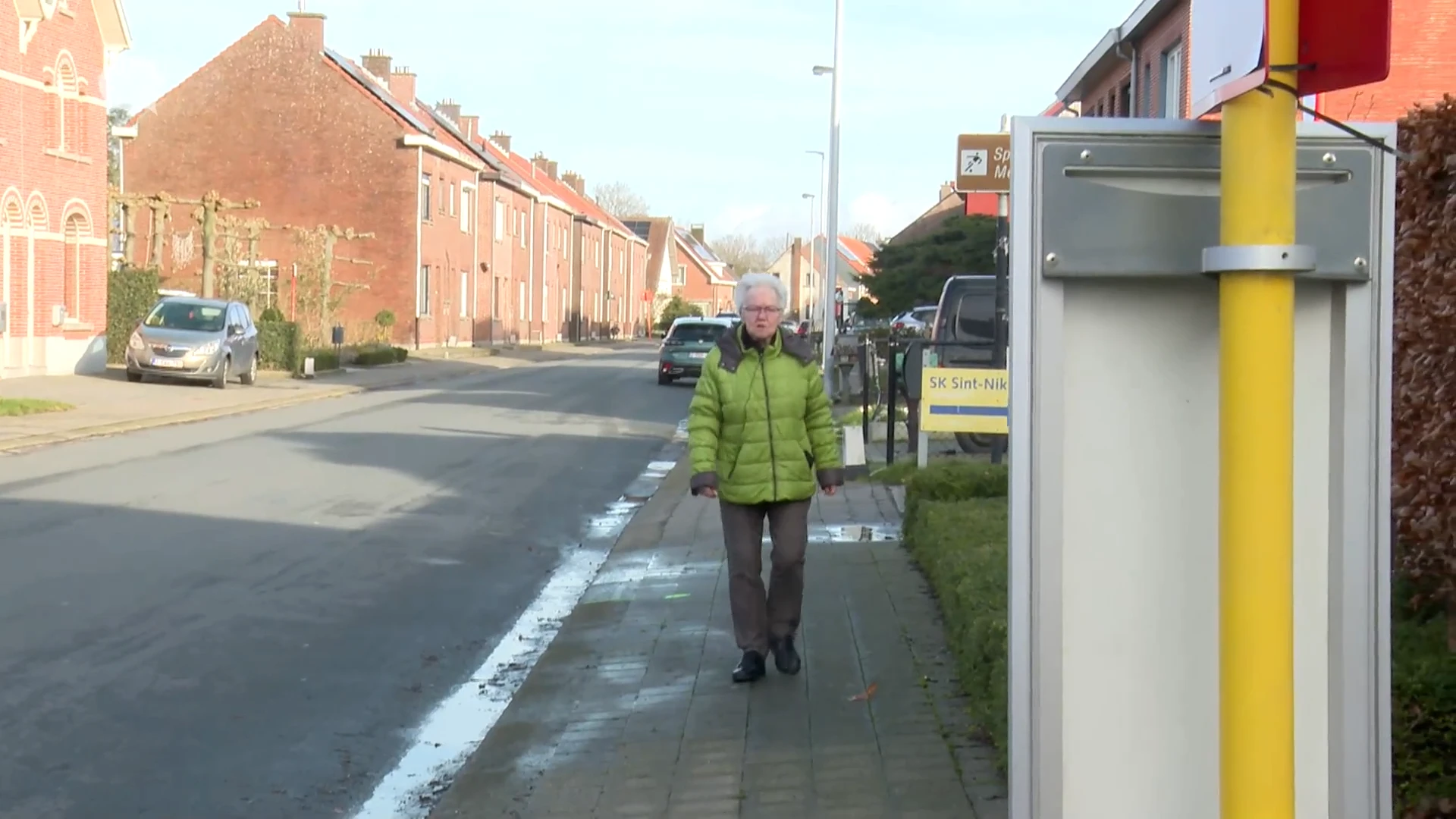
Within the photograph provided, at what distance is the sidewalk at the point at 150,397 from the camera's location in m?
19.4

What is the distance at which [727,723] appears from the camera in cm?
600

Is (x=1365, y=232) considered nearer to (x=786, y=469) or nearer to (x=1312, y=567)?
(x=1312, y=567)

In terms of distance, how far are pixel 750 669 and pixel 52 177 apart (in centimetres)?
2705

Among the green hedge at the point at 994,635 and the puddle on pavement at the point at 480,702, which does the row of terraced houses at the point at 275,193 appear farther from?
the green hedge at the point at 994,635

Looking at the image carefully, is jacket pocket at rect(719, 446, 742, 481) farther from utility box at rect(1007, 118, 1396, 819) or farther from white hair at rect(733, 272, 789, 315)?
utility box at rect(1007, 118, 1396, 819)

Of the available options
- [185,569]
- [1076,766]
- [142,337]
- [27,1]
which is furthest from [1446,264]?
[27,1]

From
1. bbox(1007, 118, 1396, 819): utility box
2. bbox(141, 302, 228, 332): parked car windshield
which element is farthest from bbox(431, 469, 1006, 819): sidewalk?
bbox(141, 302, 228, 332): parked car windshield

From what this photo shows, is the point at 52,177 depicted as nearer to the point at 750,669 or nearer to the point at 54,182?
the point at 54,182

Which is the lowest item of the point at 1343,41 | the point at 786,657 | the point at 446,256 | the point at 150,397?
the point at 786,657

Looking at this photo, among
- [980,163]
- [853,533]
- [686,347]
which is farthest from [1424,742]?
[686,347]

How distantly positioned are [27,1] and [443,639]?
980 inches

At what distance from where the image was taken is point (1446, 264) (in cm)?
521

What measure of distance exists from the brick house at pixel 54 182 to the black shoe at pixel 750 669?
23725 mm

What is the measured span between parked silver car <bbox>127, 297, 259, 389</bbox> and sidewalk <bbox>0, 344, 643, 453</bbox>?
31 centimetres
